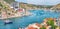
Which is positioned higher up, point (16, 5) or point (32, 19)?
point (16, 5)

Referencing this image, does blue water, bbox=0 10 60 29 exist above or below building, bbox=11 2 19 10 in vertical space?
below

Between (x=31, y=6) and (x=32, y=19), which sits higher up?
(x=31, y=6)

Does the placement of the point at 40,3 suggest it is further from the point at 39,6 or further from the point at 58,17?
the point at 58,17

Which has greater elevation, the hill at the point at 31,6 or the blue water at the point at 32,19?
the hill at the point at 31,6

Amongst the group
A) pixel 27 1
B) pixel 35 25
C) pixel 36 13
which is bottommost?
pixel 35 25

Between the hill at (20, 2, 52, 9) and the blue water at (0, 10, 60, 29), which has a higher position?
the hill at (20, 2, 52, 9)

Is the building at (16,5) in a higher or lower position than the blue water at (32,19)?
→ higher

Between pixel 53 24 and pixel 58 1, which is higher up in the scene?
pixel 58 1

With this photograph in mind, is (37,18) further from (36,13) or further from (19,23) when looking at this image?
(19,23)

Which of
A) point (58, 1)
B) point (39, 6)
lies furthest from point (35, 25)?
point (58, 1)
